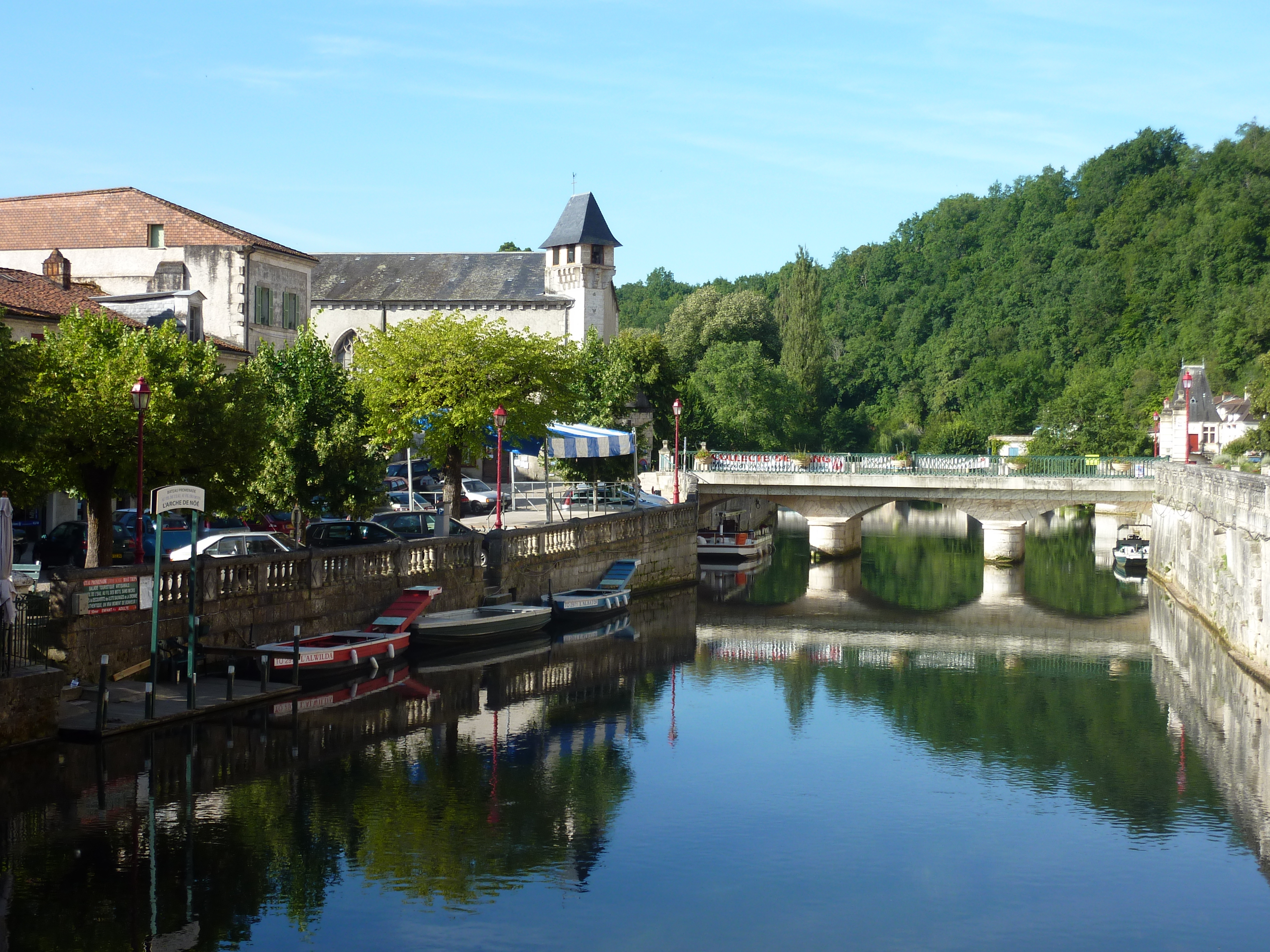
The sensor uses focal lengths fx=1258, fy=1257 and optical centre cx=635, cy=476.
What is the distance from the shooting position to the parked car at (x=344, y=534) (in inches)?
1159

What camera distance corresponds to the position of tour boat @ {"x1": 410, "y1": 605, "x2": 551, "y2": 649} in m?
28.8

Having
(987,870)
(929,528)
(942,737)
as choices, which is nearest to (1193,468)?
(942,737)

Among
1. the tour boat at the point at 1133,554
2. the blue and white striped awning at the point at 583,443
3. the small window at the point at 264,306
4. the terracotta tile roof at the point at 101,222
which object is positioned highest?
the terracotta tile roof at the point at 101,222

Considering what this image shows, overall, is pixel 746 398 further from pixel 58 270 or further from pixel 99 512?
pixel 99 512

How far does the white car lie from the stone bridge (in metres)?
25.0

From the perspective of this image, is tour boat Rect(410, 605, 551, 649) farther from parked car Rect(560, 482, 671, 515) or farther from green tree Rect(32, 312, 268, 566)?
parked car Rect(560, 482, 671, 515)

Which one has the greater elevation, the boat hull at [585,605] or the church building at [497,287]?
the church building at [497,287]

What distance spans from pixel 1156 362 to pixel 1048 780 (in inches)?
3148

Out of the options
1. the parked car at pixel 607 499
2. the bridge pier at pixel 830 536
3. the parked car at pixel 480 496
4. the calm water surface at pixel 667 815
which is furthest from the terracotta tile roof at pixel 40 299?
the bridge pier at pixel 830 536

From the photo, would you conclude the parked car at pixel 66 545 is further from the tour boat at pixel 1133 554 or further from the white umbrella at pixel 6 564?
the tour boat at pixel 1133 554

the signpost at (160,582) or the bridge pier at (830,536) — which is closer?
the signpost at (160,582)

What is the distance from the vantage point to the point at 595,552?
38156mm

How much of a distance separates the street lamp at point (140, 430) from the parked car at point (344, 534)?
22.5 feet

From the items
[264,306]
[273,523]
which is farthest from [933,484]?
[264,306]
